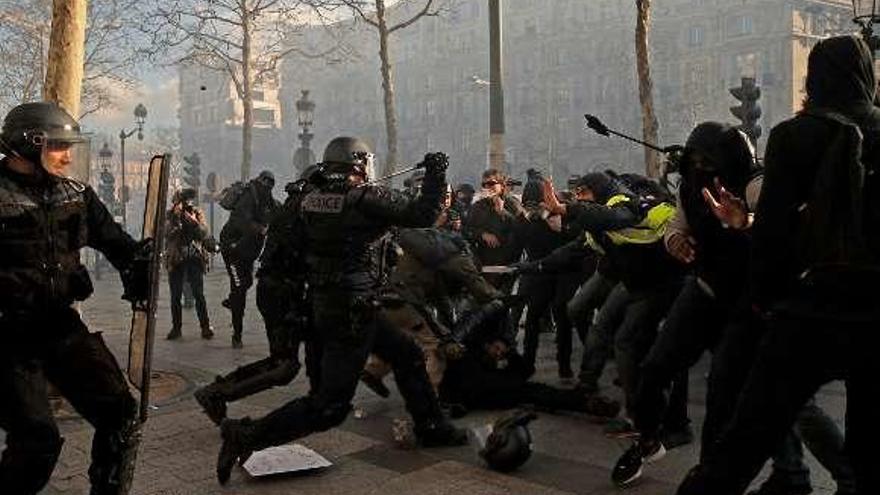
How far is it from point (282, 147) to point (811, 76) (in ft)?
243

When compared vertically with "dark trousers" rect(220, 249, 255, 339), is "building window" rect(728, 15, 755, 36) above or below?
above

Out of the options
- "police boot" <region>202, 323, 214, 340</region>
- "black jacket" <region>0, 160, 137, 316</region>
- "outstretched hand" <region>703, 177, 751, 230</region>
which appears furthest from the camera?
"police boot" <region>202, 323, 214, 340</region>

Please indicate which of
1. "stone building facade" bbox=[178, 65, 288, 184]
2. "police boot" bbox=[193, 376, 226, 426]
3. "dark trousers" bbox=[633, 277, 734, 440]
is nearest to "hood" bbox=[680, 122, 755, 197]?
"dark trousers" bbox=[633, 277, 734, 440]

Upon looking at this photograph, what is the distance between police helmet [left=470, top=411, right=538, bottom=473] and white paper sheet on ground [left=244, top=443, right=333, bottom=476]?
85 centimetres

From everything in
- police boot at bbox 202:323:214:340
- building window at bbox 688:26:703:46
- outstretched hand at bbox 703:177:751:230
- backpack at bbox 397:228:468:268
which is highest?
building window at bbox 688:26:703:46

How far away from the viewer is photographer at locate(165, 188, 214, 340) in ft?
31.4

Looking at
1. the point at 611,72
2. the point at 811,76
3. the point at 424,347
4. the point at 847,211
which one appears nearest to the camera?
the point at 847,211

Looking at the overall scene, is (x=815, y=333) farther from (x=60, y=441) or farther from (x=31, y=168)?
(x=31, y=168)

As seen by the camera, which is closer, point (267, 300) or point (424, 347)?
point (267, 300)

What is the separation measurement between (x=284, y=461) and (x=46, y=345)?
159 cm

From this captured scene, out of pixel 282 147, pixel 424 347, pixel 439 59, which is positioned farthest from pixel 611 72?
pixel 424 347

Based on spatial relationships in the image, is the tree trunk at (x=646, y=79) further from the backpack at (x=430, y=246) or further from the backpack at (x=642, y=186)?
the backpack at (x=430, y=246)

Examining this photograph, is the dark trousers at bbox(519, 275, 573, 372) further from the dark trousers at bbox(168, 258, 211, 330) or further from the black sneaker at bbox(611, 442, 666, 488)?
the dark trousers at bbox(168, 258, 211, 330)

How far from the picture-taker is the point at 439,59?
7281 cm
